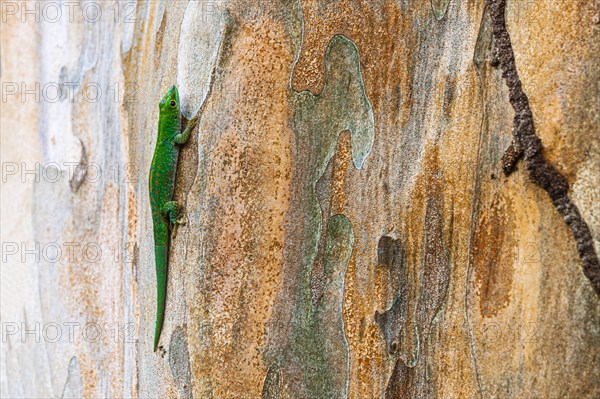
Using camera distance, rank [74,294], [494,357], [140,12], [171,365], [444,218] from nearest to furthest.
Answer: [494,357], [444,218], [171,365], [140,12], [74,294]

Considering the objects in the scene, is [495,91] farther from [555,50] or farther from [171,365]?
[171,365]

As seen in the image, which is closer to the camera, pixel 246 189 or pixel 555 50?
pixel 555 50

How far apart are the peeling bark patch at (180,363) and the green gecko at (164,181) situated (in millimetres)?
80

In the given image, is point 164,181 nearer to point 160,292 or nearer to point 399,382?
point 160,292

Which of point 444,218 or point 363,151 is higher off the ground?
point 363,151

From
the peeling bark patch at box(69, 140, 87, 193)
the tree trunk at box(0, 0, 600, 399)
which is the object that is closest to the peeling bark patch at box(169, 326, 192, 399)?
the tree trunk at box(0, 0, 600, 399)

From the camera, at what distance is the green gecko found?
176 cm

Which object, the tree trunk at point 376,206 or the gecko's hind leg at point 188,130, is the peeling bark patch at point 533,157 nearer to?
the tree trunk at point 376,206

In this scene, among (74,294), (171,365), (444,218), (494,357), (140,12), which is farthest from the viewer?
(74,294)

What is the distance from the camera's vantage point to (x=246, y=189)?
1647 millimetres

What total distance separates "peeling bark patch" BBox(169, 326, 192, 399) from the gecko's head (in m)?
0.63

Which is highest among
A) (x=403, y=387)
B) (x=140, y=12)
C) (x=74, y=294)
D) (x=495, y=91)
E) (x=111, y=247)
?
(x=140, y=12)

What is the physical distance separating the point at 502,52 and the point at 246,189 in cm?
73

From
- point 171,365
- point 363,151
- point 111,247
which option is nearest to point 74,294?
point 111,247
